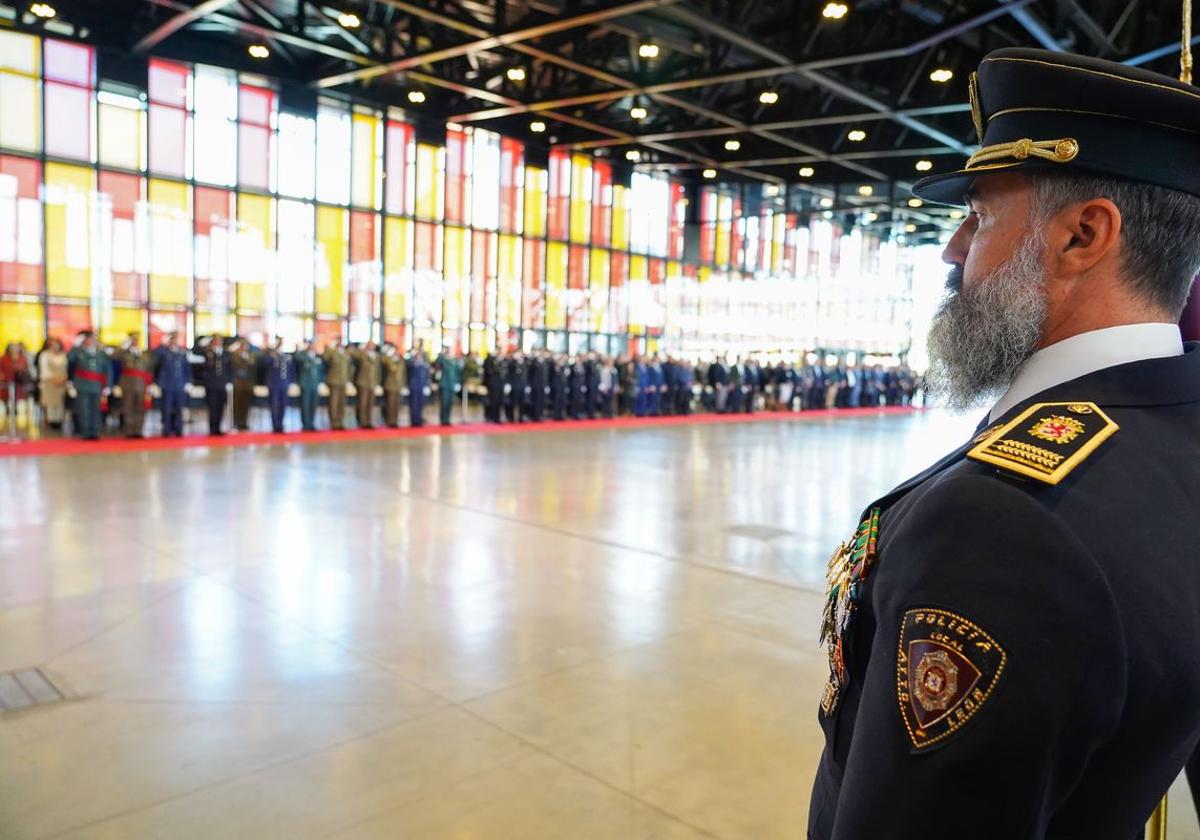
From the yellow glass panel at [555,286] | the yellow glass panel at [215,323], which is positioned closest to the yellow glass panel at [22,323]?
the yellow glass panel at [215,323]

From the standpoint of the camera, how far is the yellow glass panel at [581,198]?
24.3m

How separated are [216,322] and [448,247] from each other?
20.3ft

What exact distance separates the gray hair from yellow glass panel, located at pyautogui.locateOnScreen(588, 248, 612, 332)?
24.0m

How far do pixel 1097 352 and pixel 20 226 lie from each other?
18.4 meters

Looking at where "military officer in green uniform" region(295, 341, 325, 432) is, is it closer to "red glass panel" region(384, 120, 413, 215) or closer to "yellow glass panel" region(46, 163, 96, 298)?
"yellow glass panel" region(46, 163, 96, 298)

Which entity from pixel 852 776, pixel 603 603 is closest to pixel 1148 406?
pixel 852 776

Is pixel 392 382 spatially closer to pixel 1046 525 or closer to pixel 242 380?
pixel 242 380

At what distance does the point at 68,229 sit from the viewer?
620 inches

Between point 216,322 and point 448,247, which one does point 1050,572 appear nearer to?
point 216,322

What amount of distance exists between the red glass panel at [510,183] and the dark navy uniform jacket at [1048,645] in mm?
22720

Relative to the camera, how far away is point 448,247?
21.5 m

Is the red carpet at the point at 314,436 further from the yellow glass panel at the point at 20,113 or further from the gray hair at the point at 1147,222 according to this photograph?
the gray hair at the point at 1147,222

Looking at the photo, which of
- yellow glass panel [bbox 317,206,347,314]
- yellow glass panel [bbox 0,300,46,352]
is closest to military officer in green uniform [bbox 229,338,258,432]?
yellow glass panel [bbox 0,300,46,352]

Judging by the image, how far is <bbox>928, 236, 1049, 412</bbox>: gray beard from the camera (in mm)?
907
